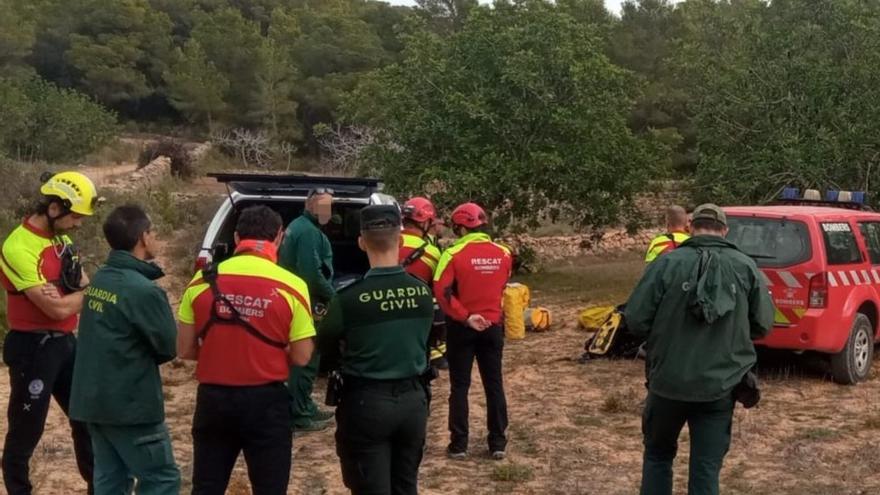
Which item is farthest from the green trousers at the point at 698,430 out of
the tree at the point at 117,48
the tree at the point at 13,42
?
the tree at the point at 117,48

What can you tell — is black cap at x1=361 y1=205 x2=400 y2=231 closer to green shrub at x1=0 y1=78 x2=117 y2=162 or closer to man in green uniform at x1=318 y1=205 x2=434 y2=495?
man in green uniform at x1=318 y1=205 x2=434 y2=495

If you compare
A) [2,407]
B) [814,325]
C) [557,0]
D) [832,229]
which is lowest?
[2,407]

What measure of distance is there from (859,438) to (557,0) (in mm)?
11547

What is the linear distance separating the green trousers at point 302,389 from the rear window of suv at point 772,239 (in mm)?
3975

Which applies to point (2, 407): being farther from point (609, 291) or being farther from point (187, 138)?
point (187, 138)

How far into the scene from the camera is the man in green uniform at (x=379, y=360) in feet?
13.5

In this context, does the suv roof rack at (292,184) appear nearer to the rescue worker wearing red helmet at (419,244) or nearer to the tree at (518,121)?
the rescue worker wearing red helmet at (419,244)

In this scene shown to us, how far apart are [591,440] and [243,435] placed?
12.7ft

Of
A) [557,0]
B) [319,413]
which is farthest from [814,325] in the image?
[557,0]

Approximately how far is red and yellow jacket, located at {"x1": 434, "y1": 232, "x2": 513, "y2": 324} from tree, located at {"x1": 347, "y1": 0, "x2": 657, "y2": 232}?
27.5 feet

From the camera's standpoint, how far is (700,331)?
15.4ft

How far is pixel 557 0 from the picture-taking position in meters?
17.3

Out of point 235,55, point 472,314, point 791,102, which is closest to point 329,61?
point 235,55

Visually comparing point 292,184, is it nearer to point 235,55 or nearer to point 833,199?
point 833,199
